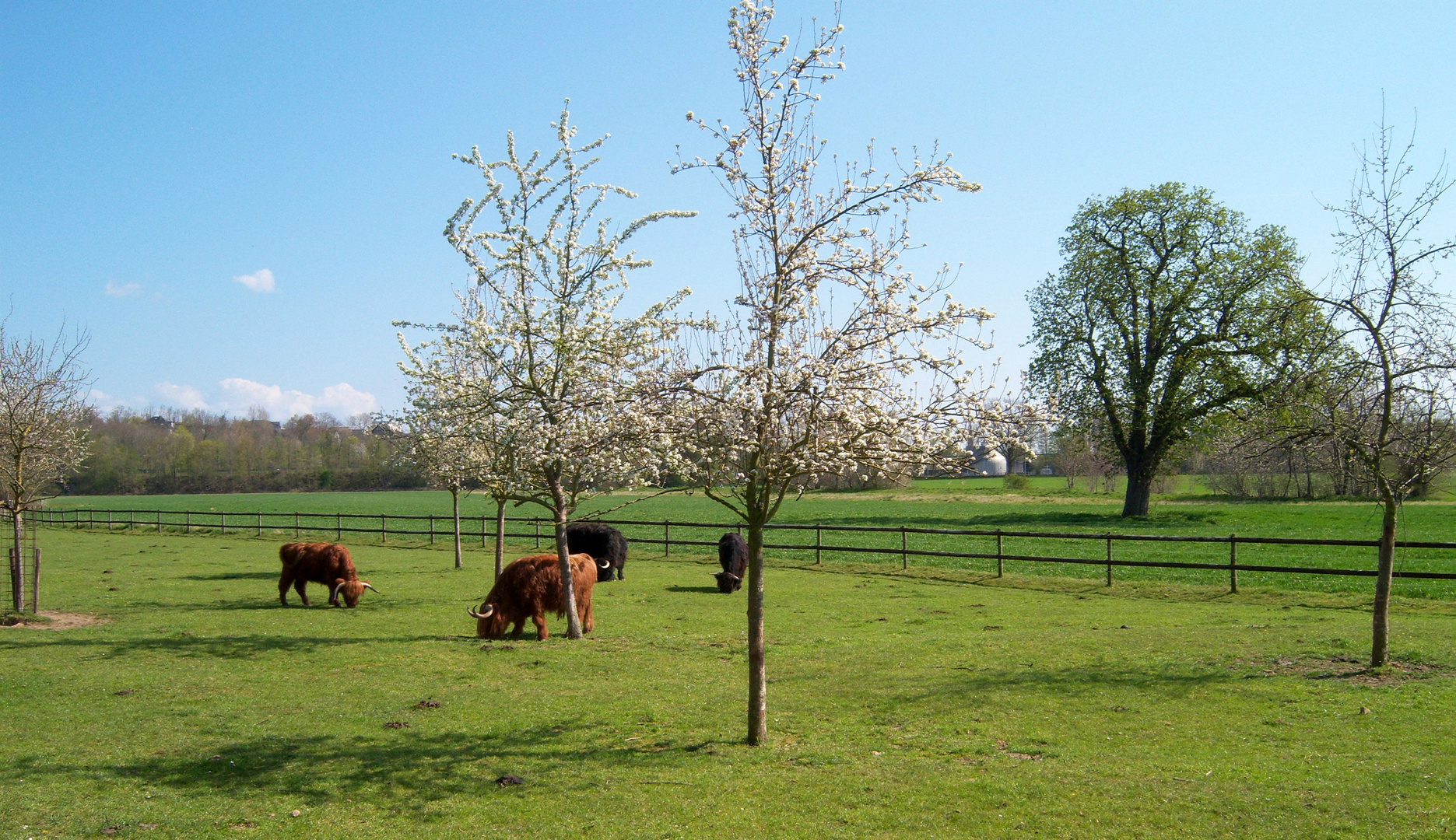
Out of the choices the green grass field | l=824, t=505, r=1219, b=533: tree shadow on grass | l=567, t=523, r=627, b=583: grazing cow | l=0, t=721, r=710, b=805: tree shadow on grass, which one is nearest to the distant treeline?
the green grass field

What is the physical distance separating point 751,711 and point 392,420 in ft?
38.3

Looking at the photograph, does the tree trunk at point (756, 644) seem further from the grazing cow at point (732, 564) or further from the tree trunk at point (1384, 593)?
the grazing cow at point (732, 564)

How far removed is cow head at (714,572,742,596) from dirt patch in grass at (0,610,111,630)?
10.4 m

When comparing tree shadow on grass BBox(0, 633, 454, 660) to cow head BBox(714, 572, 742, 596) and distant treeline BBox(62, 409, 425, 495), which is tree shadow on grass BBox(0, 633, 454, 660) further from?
distant treeline BBox(62, 409, 425, 495)

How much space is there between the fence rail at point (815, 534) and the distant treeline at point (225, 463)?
5382cm

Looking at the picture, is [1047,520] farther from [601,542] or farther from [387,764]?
[387,764]

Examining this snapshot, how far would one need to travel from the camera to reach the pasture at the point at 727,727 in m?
5.46

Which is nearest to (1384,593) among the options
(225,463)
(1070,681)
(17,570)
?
A: (1070,681)

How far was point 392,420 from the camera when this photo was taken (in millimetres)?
16375

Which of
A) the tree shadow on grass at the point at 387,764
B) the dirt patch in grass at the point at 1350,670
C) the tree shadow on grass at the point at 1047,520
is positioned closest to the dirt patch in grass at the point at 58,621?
the tree shadow on grass at the point at 387,764

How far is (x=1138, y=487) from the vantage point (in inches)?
1463

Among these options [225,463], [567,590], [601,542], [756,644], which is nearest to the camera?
[756,644]

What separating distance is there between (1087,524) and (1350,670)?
93.3 feet

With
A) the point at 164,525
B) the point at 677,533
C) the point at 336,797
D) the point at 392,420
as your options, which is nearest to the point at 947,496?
the point at 677,533
